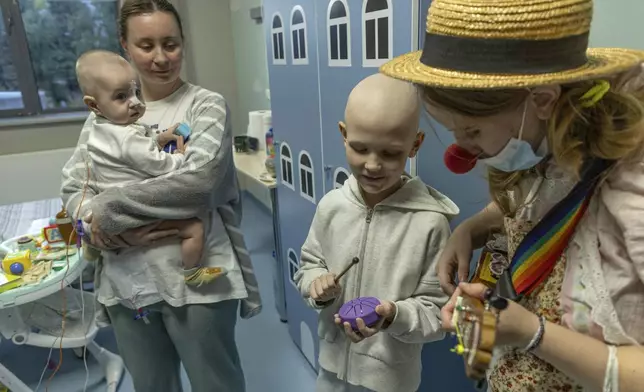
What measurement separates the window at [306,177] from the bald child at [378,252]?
0.69 meters

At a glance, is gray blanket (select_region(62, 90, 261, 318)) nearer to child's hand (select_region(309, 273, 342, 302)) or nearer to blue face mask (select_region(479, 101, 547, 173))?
child's hand (select_region(309, 273, 342, 302))

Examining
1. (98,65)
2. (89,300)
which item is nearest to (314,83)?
(98,65)

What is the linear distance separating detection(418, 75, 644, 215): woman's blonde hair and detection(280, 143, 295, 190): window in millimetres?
1351

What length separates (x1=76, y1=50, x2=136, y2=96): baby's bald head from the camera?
1.17m

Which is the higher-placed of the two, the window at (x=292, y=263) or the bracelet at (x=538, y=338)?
the bracelet at (x=538, y=338)

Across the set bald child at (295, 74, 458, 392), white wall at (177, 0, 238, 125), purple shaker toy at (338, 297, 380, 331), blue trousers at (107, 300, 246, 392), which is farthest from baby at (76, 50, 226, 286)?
white wall at (177, 0, 238, 125)

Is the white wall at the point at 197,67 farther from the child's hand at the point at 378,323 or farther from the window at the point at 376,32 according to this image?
the child's hand at the point at 378,323

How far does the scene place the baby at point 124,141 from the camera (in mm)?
1169

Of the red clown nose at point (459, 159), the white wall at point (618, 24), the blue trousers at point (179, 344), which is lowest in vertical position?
the blue trousers at point (179, 344)

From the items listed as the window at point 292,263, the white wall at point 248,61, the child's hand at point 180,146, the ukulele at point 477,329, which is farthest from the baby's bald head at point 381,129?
the white wall at point 248,61

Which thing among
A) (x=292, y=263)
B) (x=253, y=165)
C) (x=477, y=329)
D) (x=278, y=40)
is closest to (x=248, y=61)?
(x=253, y=165)

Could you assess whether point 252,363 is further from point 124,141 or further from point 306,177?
point 124,141

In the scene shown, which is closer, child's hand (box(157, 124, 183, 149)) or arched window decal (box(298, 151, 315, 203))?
child's hand (box(157, 124, 183, 149))

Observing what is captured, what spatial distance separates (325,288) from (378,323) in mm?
138
